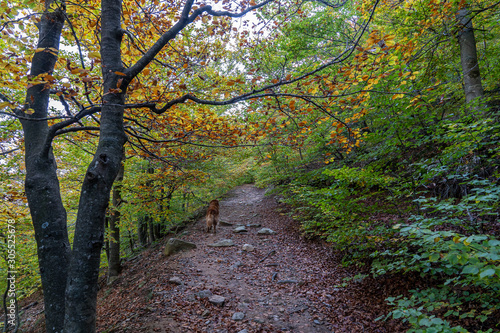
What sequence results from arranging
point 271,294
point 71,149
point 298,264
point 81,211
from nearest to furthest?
point 81,211 → point 271,294 → point 298,264 → point 71,149

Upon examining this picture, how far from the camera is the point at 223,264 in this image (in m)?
6.42

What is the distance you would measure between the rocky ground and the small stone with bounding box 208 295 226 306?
1 centimetres

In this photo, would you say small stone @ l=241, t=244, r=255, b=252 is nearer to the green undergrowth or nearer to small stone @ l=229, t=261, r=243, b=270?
small stone @ l=229, t=261, r=243, b=270

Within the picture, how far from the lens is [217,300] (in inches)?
176

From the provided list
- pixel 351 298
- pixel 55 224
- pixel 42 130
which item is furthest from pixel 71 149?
pixel 351 298

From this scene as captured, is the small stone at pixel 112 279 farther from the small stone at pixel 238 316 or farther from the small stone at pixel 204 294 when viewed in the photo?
the small stone at pixel 238 316

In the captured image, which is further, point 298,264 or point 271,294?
point 298,264

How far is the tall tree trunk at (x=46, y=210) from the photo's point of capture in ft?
7.93

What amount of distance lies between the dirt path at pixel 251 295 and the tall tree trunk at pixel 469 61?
5.23 m

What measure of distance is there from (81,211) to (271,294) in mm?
4269

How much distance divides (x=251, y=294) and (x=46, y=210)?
4119 millimetres

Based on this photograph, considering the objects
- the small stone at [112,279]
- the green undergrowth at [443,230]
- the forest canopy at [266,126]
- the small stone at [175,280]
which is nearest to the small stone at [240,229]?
the forest canopy at [266,126]

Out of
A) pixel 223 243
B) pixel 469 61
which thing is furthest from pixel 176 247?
pixel 469 61

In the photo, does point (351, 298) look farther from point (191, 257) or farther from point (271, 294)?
point (191, 257)
